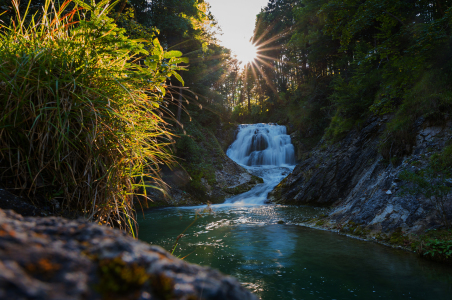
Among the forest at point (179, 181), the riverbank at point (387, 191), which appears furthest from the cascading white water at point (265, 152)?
the riverbank at point (387, 191)

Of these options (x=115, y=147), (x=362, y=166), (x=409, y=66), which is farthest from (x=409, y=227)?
(x=115, y=147)

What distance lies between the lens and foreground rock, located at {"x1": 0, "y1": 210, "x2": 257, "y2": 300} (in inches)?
13.5

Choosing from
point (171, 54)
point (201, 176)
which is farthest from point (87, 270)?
point (201, 176)

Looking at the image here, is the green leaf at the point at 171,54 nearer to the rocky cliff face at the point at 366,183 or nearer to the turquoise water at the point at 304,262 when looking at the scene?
the turquoise water at the point at 304,262

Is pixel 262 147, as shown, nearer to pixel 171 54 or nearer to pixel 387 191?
pixel 387 191

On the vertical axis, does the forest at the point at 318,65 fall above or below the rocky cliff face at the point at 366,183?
above

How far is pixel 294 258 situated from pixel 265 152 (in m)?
16.8

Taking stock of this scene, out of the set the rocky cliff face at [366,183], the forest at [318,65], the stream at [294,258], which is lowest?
the stream at [294,258]

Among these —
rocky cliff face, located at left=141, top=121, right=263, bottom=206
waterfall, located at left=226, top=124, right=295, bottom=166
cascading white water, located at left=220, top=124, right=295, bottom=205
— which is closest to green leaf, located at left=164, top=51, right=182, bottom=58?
rocky cliff face, located at left=141, top=121, right=263, bottom=206

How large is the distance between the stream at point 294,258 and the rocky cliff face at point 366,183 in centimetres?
88

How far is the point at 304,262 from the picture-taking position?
5.23 meters

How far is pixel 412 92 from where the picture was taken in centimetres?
841

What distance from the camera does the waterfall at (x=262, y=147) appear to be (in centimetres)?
2142

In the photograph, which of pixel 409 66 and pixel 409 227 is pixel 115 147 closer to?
pixel 409 227
